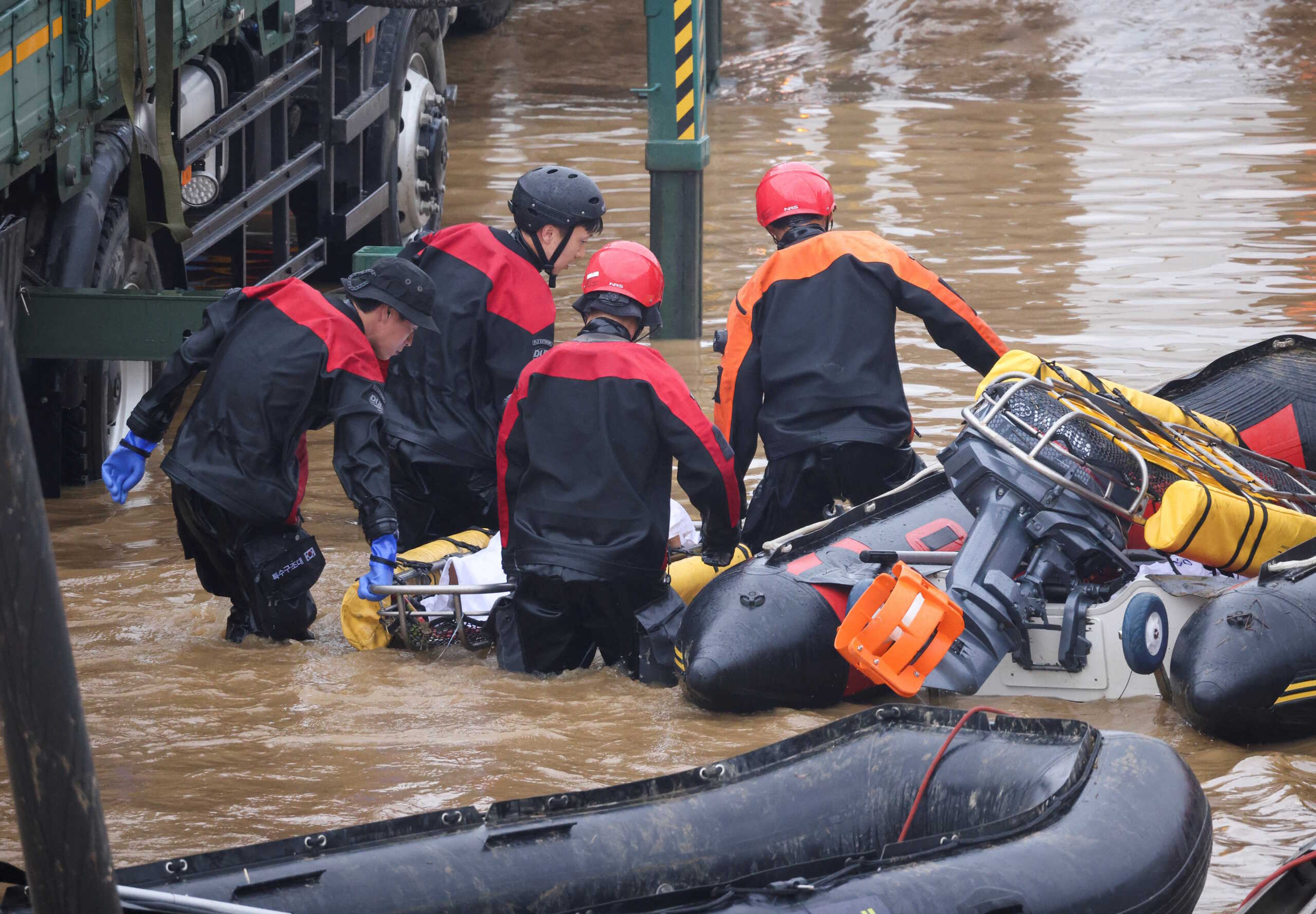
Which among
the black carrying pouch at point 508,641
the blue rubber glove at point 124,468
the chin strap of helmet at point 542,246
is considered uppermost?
the chin strap of helmet at point 542,246

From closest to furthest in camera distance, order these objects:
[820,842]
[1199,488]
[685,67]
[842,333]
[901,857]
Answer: [901,857], [820,842], [1199,488], [842,333], [685,67]

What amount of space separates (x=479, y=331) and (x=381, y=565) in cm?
109

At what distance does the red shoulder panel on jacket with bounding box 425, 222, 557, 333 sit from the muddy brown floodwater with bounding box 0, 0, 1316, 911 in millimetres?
1020

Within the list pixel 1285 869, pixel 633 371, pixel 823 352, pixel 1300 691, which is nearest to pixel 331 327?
pixel 633 371

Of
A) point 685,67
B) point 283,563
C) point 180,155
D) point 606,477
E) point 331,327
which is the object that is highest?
point 685,67

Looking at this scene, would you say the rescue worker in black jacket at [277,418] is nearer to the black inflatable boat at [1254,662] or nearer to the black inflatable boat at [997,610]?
the black inflatable boat at [997,610]

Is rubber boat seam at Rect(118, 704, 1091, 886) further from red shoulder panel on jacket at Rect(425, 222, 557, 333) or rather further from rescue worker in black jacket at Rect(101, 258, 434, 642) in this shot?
red shoulder panel on jacket at Rect(425, 222, 557, 333)

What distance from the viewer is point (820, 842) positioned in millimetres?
3693

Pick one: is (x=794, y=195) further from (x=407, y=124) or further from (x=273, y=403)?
(x=407, y=124)

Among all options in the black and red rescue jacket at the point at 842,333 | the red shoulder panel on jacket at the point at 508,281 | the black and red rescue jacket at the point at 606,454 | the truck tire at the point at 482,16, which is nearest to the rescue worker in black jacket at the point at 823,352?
the black and red rescue jacket at the point at 842,333

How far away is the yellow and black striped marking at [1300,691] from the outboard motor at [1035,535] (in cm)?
56

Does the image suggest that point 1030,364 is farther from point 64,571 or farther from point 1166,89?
point 1166,89

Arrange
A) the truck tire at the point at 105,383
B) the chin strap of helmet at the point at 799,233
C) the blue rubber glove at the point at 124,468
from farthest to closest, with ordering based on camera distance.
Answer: the truck tire at the point at 105,383 < the chin strap of helmet at the point at 799,233 < the blue rubber glove at the point at 124,468

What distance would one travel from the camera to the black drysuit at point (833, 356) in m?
5.74
